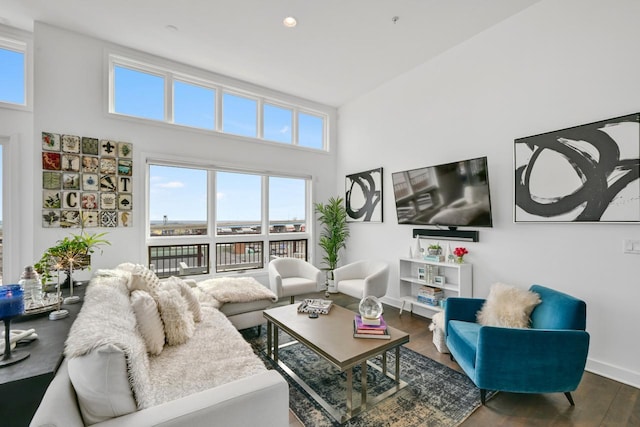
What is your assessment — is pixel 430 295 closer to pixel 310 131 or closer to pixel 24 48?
pixel 310 131

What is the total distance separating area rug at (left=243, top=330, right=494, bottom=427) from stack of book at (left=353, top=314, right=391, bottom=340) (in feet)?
1.49

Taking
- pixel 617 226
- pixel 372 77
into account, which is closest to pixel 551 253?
pixel 617 226

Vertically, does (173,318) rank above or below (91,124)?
below

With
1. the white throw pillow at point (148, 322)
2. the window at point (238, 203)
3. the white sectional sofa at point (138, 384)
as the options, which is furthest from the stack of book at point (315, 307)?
the window at point (238, 203)

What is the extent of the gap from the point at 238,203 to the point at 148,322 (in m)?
2.76

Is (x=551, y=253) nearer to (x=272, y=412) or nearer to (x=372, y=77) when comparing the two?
(x=272, y=412)

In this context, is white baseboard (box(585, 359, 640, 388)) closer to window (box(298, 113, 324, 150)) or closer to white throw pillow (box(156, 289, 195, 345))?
white throw pillow (box(156, 289, 195, 345))

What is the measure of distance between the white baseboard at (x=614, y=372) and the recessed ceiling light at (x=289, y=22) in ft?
14.4

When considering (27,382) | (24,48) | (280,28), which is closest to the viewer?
(27,382)

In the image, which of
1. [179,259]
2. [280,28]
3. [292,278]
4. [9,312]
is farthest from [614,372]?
[179,259]

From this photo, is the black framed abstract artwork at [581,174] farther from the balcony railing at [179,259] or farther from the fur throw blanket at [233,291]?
the balcony railing at [179,259]

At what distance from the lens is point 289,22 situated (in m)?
2.96

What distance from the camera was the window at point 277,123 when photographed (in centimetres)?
468

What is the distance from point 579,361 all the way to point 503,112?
2.43 metres
